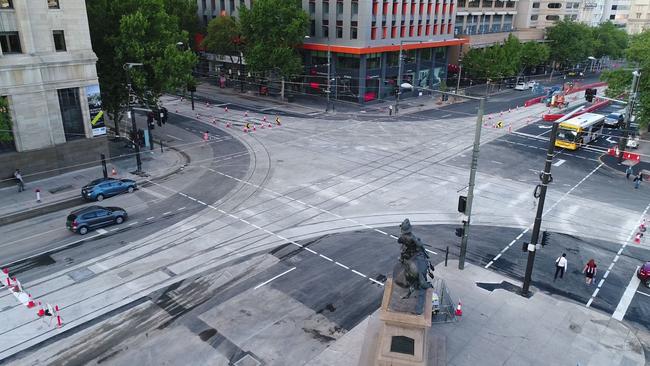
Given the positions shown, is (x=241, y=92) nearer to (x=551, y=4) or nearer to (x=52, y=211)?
(x=52, y=211)

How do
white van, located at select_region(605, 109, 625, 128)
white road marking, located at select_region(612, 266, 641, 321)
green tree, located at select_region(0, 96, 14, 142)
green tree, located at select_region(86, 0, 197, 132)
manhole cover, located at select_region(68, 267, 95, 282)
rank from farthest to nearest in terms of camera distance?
white van, located at select_region(605, 109, 625, 128)
green tree, located at select_region(86, 0, 197, 132)
green tree, located at select_region(0, 96, 14, 142)
manhole cover, located at select_region(68, 267, 95, 282)
white road marking, located at select_region(612, 266, 641, 321)

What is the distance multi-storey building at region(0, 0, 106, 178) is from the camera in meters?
35.8

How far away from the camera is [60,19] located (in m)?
37.8

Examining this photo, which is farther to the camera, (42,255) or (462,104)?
(462,104)

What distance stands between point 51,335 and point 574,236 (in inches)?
1122


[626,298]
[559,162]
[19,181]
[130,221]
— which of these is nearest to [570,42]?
[559,162]

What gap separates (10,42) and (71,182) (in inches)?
435

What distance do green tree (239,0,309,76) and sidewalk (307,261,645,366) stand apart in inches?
1936

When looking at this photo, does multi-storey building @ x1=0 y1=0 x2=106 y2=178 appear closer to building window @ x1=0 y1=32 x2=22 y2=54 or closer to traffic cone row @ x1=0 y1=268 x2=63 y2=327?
building window @ x1=0 y1=32 x2=22 y2=54

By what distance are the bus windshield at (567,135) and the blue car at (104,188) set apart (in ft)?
132

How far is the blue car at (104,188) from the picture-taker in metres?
34.0

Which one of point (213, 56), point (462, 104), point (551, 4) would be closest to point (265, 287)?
point (462, 104)

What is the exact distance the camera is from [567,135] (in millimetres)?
48344

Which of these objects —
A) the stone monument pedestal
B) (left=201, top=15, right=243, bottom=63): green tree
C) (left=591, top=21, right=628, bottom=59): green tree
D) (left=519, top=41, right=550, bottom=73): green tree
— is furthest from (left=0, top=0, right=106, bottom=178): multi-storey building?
(left=591, top=21, right=628, bottom=59): green tree
